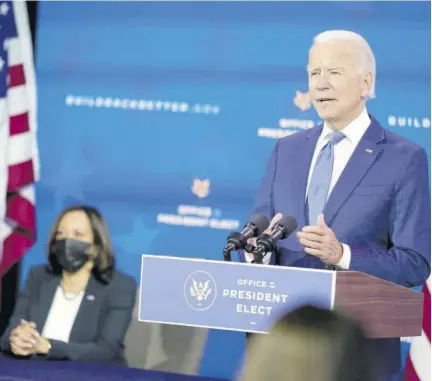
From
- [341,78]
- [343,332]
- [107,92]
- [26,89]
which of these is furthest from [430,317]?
[343,332]

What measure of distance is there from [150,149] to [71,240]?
74 centimetres

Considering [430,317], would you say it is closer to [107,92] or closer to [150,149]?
[150,149]

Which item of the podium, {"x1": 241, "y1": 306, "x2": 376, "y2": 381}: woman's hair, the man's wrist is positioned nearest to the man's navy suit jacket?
the podium

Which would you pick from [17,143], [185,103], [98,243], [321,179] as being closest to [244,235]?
[321,179]

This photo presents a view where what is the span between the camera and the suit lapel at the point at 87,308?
5586 millimetres

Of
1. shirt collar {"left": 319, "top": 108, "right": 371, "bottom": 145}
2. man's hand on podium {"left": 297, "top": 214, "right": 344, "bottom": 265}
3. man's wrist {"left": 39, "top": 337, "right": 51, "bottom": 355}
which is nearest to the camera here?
Answer: man's hand on podium {"left": 297, "top": 214, "right": 344, "bottom": 265}

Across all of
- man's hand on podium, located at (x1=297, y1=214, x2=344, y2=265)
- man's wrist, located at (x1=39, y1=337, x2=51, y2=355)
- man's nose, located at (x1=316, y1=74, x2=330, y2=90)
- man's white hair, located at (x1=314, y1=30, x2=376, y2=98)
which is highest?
man's white hair, located at (x1=314, y1=30, x2=376, y2=98)

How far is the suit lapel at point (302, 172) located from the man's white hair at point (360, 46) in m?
0.41

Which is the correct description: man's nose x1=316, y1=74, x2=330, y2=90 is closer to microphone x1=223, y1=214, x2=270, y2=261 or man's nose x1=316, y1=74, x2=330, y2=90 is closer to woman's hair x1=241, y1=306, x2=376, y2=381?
microphone x1=223, y1=214, x2=270, y2=261

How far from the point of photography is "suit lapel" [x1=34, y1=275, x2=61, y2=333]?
223 inches

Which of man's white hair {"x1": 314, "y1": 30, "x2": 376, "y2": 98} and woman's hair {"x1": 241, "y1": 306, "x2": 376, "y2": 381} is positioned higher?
man's white hair {"x1": 314, "y1": 30, "x2": 376, "y2": 98}

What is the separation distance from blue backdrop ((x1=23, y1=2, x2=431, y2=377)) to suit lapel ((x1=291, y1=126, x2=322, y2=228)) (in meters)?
0.24

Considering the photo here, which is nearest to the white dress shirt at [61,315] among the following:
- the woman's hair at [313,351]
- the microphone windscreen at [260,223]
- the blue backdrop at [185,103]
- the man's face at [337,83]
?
the blue backdrop at [185,103]

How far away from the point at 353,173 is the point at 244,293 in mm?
1607
